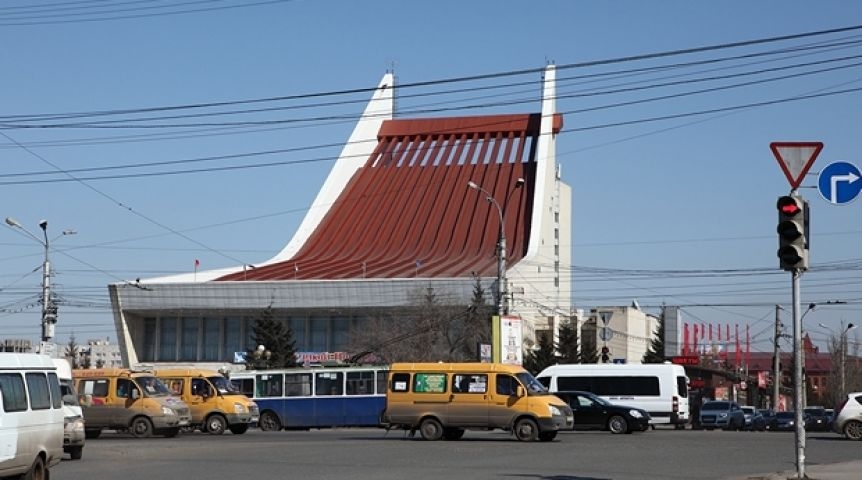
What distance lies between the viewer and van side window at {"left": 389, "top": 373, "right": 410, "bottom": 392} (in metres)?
32.0

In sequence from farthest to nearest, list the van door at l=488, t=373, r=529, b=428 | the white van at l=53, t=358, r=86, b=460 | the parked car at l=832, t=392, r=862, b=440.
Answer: the parked car at l=832, t=392, r=862, b=440 → the van door at l=488, t=373, r=529, b=428 → the white van at l=53, t=358, r=86, b=460

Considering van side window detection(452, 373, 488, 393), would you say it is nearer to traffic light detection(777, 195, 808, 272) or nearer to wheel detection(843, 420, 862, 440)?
wheel detection(843, 420, 862, 440)

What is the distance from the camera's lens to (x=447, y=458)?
2436cm

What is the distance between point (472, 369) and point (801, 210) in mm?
15365

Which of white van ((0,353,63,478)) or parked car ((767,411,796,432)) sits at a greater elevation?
white van ((0,353,63,478))

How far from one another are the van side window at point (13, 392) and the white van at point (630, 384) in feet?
94.9

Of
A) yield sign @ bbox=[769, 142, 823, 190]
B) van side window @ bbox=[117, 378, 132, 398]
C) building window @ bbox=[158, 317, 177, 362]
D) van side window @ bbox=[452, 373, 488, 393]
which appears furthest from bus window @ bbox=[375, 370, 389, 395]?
building window @ bbox=[158, 317, 177, 362]

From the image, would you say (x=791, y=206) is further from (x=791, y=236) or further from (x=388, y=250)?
(x=388, y=250)

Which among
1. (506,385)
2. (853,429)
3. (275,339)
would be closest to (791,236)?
(506,385)

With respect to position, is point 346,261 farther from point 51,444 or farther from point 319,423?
point 51,444

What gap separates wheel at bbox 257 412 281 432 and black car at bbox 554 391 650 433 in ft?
41.1

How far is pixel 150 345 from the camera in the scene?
99250 mm

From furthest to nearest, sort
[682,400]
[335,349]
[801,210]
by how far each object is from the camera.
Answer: [335,349], [682,400], [801,210]

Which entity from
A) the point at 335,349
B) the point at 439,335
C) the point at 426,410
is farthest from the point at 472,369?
the point at 335,349
